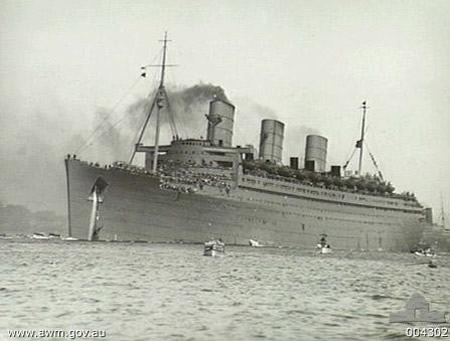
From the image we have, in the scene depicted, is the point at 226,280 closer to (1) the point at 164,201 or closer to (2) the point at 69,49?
(2) the point at 69,49

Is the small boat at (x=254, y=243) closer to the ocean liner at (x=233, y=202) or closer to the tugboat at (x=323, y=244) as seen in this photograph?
the ocean liner at (x=233, y=202)

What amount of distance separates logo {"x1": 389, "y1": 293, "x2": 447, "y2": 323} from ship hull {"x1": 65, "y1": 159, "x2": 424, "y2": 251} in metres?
5.27

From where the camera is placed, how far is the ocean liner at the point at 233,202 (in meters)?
10.4

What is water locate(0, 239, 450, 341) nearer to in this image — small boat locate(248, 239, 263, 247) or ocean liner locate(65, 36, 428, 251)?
ocean liner locate(65, 36, 428, 251)

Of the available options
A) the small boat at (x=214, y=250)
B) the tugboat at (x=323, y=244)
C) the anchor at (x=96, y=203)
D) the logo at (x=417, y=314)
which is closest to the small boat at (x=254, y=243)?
the tugboat at (x=323, y=244)

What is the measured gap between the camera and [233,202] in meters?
13.2

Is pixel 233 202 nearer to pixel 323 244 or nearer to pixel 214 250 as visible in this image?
pixel 323 244

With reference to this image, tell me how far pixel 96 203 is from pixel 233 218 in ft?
8.87

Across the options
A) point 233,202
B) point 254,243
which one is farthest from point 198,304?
point 233,202

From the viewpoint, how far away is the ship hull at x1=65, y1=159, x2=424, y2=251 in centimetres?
1041

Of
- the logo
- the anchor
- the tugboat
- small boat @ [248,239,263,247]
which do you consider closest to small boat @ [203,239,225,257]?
the anchor

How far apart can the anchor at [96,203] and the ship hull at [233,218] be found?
0.11m

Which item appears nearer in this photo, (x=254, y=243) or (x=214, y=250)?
(x=214, y=250)

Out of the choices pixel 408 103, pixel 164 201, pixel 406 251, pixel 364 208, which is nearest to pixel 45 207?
pixel 408 103
